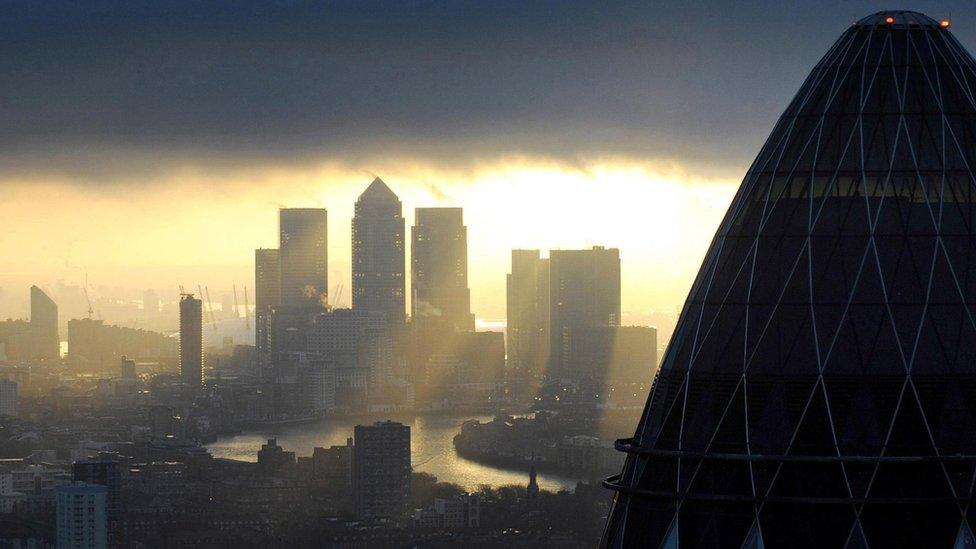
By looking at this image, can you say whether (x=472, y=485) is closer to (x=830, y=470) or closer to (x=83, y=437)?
(x=83, y=437)

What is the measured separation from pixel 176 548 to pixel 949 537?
93793mm

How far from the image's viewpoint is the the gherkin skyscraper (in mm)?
19391

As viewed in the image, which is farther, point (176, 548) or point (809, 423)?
point (176, 548)

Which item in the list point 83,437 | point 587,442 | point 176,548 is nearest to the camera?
point 176,548

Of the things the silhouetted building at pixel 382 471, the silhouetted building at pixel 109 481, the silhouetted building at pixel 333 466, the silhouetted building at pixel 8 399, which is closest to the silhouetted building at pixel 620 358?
the silhouetted building at pixel 382 471

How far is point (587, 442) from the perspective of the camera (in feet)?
441

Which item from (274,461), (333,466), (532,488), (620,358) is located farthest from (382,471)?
(620,358)

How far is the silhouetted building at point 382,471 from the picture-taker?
11969 cm

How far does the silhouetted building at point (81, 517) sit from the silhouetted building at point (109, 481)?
0.42 m

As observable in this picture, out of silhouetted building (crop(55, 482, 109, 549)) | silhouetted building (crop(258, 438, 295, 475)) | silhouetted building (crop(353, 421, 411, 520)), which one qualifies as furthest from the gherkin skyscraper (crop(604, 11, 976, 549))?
silhouetted building (crop(258, 438, 295, 475))

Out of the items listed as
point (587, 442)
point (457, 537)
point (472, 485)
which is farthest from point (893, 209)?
point (587, 442)

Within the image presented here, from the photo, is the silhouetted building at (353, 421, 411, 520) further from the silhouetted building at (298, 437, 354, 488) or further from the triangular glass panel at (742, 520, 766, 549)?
the triangular glass panel at (742, 520, 766, 549)

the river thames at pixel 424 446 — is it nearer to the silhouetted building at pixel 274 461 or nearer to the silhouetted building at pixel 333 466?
the silhouetted building at pixel 333 466

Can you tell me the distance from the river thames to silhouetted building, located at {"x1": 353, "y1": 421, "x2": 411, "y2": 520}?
2.59 meters
